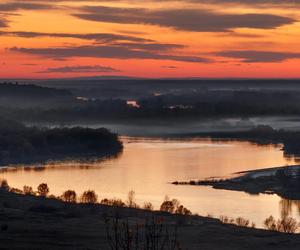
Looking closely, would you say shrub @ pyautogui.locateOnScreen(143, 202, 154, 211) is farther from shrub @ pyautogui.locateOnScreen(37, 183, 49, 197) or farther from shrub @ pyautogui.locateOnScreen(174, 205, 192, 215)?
shrub @ pyautogui.locateOnScreen(37, 183, 49, 197)

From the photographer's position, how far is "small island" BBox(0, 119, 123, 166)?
73.8 metres

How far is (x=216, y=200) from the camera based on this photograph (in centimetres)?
4100

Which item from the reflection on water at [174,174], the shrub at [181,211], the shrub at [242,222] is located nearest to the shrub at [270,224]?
the reflection on water at [174,174]

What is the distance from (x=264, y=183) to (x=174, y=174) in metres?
6.89

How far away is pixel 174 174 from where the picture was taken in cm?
5312

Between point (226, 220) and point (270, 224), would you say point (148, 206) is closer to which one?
point (226, 220)

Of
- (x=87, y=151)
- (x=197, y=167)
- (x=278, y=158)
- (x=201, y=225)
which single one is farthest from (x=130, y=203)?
(x=87, y=151)

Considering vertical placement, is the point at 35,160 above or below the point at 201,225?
below

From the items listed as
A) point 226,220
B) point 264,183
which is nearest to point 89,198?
point 226,220

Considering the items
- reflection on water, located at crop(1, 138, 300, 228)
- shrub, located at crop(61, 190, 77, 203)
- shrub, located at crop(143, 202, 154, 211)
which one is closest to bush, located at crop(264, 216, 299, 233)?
reflection on water, located at crop(1, 138, 300, 228)

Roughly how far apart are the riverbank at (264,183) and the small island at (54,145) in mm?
23919

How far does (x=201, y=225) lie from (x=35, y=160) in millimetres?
42627

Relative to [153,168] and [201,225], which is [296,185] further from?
[201,225]

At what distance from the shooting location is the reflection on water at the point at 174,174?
3955cm
